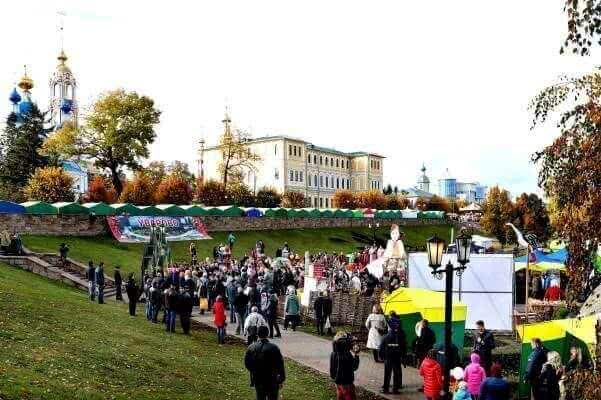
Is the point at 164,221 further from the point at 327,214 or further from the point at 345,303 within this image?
the point at 345,303

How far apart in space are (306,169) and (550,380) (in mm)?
98135

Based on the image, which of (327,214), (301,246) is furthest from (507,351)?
(327,214)

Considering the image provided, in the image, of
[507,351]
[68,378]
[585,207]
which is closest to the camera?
[585,207]

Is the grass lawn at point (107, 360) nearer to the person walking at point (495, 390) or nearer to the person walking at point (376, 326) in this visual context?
the person walking at point (376, 326)

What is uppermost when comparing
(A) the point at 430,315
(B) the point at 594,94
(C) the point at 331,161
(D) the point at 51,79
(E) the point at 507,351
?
(D) the point at 51,79

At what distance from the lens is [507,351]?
57.1ft

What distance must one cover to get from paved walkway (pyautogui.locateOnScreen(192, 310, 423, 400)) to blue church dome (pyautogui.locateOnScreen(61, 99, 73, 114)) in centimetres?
8028

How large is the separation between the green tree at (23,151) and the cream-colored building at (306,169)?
110ft

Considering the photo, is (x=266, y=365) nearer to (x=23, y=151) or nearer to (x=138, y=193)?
(x=138, y=193)

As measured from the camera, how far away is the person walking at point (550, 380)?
10.8 metres

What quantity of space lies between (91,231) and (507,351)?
33181 millimetres

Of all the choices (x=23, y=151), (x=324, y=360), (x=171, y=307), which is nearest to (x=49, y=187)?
(x=23, y=151)

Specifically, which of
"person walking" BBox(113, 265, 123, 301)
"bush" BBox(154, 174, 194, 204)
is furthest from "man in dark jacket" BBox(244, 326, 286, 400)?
"bush" BBox(154, 174, 194, 204)

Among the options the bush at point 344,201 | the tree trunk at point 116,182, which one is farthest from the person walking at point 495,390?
the bush at point 344,201
